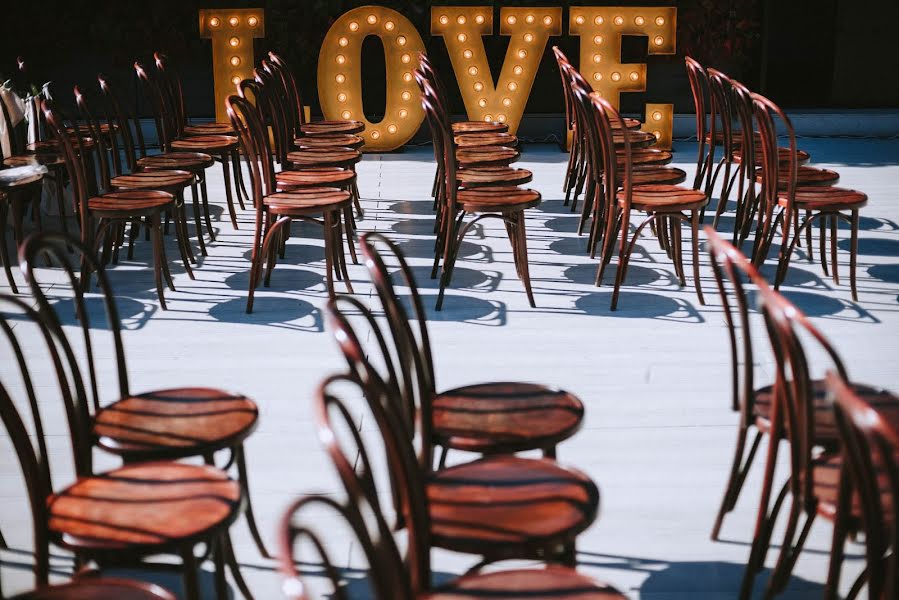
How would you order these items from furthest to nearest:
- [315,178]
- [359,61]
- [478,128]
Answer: [359,61]
[478,128]
[315,178]

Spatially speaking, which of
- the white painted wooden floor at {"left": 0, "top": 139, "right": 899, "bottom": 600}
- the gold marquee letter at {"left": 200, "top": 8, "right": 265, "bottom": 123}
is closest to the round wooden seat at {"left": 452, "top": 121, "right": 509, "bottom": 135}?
the white painted wooden floor at {"left": 0, "top": 139, "right": 899, "bottom": 600}

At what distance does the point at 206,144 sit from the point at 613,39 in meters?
3.53

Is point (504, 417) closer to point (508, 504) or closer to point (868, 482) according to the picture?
point (508, 504)

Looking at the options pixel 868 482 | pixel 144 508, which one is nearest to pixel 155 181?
pixel 144 508

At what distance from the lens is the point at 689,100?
30.8 ft

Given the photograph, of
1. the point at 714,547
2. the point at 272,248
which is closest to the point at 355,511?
the point at 714,547

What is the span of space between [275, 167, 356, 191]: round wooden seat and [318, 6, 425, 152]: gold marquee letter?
308 cm

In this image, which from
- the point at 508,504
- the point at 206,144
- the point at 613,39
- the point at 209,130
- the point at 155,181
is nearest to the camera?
the point at 508,504

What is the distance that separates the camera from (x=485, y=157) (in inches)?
217

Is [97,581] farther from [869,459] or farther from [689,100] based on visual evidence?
[689,100]

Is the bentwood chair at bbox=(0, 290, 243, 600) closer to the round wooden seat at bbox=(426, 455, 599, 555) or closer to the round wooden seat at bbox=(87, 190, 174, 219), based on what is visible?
the round wooden seat at bbox=(426, 455, 599, 555)

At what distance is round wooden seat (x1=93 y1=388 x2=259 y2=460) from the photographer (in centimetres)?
229

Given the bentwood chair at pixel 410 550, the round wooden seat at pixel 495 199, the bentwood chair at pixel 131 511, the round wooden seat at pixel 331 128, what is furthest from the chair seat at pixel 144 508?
the round wooden seat at pixel 331 128

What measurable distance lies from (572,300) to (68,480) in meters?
2.45
